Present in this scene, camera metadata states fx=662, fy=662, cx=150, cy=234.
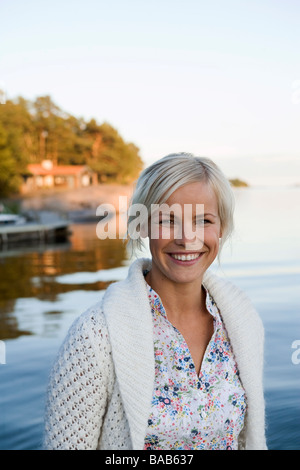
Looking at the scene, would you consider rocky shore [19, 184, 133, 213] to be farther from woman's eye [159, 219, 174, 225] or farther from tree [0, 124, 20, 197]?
woman's eye [159, 219, 174, 225]

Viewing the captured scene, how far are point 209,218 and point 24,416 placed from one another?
5.00 m

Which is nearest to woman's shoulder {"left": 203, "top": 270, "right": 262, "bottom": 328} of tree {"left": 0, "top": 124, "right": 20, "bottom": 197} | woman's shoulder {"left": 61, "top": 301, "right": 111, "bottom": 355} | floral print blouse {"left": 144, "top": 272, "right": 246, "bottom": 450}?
floral print blouse {"left": 144, "top": 272, "right": 246, "bottom": 450}

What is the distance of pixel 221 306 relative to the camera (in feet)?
7.58

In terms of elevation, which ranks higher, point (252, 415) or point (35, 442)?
point (252, 415)

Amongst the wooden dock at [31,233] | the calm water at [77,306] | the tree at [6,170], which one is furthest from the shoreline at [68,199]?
the calm water at [77,306]

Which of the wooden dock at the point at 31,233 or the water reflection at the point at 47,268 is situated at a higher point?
the wooden dock at the point at 31,233

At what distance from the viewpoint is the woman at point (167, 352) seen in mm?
1938

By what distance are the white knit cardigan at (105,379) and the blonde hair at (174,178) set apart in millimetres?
314

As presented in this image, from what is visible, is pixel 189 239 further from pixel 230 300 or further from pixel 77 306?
pixel 77 306

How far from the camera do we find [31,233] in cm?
3058

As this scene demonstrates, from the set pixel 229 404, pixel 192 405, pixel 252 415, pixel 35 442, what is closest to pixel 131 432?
pixel 192 405

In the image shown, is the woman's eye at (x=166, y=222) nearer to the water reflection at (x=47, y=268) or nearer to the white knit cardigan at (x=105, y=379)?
the white knit cardigan at (x=105, y=379)

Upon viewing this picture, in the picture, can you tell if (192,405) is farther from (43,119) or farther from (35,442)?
(43,119)

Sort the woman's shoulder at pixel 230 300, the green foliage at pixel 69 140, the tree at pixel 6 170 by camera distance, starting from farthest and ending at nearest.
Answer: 1. the green foliage at pixel 69 140
2. the tree at pixel 6 170
3. the woman's shoulder at pixel 230 300
